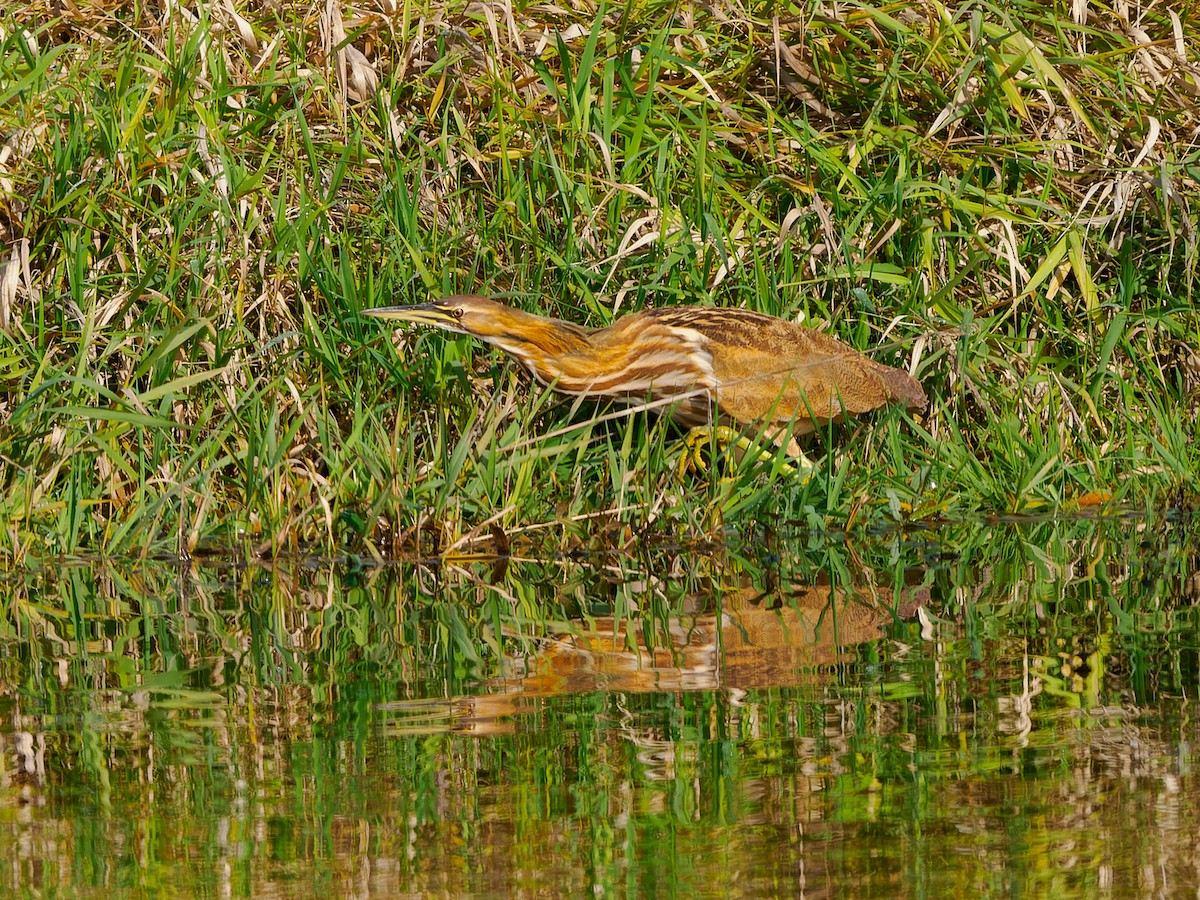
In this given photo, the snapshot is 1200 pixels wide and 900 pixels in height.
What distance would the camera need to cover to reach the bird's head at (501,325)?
5008mm

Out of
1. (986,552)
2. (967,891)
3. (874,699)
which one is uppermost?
(986,552)

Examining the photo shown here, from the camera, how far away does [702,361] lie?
5016 millimetres

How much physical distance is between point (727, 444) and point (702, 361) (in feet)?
1.22

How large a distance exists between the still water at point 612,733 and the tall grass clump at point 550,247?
0.55 meters

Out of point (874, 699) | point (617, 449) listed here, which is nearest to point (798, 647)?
point (874, 699)

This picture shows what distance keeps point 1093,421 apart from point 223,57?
10.2 feet

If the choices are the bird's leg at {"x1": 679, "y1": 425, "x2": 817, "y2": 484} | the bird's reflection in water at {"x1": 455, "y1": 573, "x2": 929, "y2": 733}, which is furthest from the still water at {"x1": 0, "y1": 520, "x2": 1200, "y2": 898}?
the bird's leg at {"x1": 679, "y1": 425, "x2": 817, "y2": 484}

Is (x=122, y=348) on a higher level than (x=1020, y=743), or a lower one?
higher

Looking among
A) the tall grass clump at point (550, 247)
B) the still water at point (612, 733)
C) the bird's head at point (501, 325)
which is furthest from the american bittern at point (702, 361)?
the still water at point (612, 733)

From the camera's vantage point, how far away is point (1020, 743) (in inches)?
101

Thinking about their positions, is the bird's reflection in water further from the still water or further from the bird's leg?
the bird's leg

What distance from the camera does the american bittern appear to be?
16.5 feet

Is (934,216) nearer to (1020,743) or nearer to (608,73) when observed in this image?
(608,73)

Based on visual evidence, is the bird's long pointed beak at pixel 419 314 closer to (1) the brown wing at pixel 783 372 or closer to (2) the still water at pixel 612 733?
(1) the brown wing at pixel 783 372
